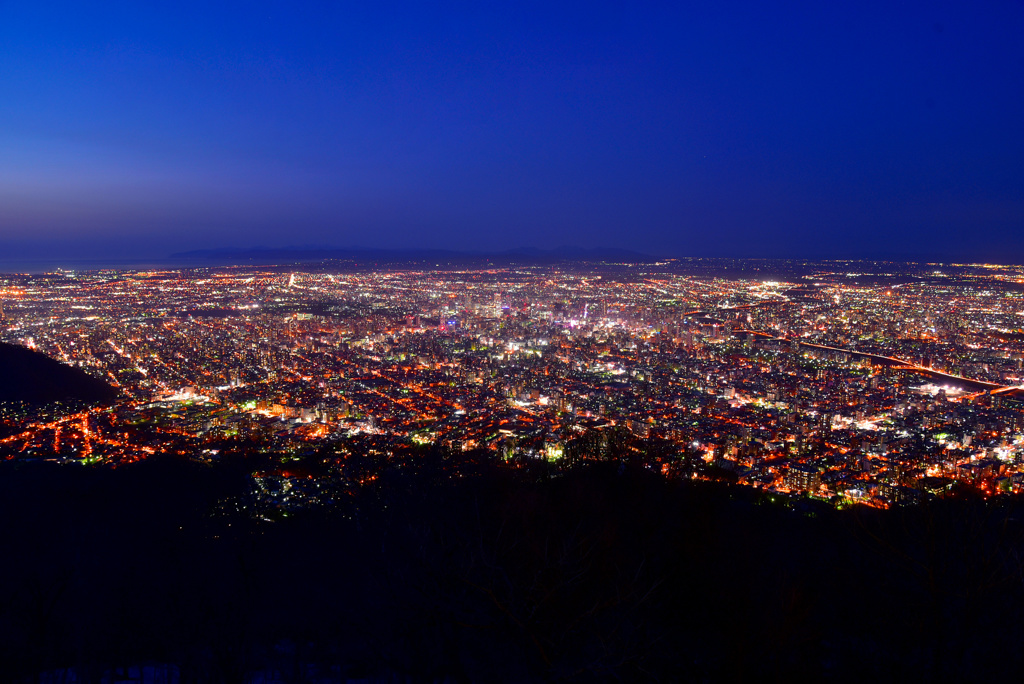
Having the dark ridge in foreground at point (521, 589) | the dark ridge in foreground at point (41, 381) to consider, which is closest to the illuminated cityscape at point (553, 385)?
the dark ridge in foreground at point (41, 381)

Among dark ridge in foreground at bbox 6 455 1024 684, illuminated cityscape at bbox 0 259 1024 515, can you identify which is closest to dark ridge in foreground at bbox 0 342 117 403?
illuminated cityscape at bbox 0 259 1024 515

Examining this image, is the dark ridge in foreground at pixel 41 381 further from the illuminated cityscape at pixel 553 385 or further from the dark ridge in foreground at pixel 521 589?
the dark ridge in foreground at pixel 521 589

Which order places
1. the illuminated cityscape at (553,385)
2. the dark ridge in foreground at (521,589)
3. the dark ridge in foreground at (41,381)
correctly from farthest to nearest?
the dark ridge in foreground at (41,381), the illuminated cityscape at (553,385), the dark ridge in foreground at (521,589)

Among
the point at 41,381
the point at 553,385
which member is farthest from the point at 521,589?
the point at 41,381

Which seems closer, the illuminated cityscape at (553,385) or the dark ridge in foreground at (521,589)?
the dark ridge in foreground at (521,589)

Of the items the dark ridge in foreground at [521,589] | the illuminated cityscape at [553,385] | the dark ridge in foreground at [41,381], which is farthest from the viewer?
the dark ridge in foreground at [41,381]

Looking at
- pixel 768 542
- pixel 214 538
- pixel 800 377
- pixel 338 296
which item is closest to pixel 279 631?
pixel 214 538

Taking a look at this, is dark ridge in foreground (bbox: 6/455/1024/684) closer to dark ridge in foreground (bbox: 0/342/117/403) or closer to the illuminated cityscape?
the illuminated cityscape

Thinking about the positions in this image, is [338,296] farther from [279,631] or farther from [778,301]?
[279,631]
